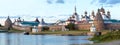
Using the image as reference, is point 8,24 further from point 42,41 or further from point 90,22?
point 42,41

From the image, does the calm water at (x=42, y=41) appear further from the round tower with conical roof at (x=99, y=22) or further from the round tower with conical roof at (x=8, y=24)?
the round tower with conical roof at (x=8, y=24)

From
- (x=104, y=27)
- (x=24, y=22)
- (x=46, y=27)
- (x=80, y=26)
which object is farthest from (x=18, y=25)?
(x=104, y=27)

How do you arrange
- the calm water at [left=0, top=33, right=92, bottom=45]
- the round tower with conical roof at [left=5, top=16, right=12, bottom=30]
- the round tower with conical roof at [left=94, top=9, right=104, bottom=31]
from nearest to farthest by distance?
the calm water at [left=0, top=33, right=92, bottom=45] < the round tower with conical roof at [left=94, top=9, right=104, bottom=31] < the round tower with conical roof at [left=5, top=16, right=12, bottom=30]

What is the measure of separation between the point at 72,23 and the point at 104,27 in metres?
13.6

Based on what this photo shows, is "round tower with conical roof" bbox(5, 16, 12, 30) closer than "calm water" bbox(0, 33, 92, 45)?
No

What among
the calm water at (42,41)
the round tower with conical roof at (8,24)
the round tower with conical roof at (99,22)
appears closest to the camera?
the calm water at (42,41)

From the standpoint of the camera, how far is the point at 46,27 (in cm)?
14388

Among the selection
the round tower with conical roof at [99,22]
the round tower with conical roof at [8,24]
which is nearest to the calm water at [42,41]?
the round tower with conical roof at [99,22]

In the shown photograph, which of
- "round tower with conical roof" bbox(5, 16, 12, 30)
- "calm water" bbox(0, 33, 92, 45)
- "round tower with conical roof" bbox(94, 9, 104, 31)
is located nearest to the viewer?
"calm water" bbox(0, 33, 92, 45)

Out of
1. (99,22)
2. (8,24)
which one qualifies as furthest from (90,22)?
(8,24)

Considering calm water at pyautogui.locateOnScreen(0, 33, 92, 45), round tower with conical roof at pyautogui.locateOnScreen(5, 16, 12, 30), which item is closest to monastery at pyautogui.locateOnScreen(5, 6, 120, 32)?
round tower with conical roof at pyautogui.locateOnScreen(5, 16, 12, 30)

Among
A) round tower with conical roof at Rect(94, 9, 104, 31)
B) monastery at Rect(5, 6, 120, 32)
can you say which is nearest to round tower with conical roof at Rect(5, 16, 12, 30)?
monastery at Rect(5, 6, 120, 32)

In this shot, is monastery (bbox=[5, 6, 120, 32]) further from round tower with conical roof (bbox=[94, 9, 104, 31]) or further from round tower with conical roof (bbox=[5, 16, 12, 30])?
round tower with conical roof (bbox=[5, 16, 12, 30])

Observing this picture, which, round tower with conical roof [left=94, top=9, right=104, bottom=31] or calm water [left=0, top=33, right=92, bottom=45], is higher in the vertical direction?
round tower with conical roof [left=94, top=9, right=104, bottom=31]
